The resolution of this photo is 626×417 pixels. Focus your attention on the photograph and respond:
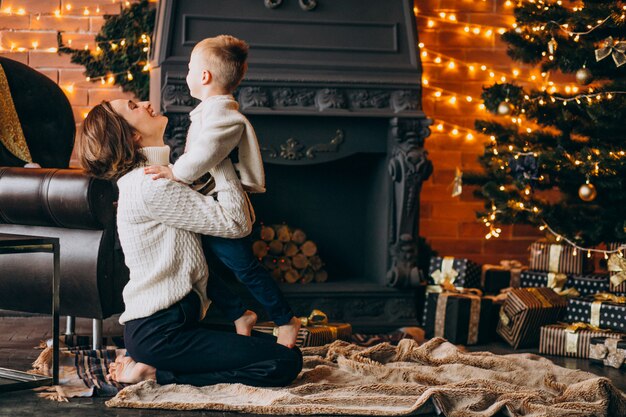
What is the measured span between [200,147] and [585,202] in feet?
6.51

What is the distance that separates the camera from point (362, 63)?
359 cm

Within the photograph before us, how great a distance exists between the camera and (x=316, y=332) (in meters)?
3.08

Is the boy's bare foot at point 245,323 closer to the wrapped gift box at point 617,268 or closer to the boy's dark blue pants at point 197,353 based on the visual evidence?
the boy's dark blue pants at point 197,353

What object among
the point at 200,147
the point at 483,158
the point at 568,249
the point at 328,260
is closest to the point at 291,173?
the point at 328,260

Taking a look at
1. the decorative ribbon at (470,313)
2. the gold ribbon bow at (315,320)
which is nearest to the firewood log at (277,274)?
the gold ribbon bow at (315,320)

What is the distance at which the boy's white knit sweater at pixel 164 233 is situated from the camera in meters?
2.39

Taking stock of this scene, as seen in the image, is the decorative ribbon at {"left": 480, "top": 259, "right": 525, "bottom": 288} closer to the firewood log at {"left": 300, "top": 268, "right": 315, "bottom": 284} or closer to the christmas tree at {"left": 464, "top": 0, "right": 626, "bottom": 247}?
the christmas tree at {"left": 464, "top": 0, "right": 626, "bottom": 247}

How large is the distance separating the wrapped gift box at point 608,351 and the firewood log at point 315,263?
4.03 ft

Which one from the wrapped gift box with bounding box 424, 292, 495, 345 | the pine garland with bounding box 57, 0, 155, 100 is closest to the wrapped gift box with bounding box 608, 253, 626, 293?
the wrapped gift box with bounding box 424, 292, 495, 345

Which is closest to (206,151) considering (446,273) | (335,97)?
(335,97)

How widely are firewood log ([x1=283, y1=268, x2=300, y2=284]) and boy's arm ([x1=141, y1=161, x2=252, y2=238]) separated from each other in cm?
129

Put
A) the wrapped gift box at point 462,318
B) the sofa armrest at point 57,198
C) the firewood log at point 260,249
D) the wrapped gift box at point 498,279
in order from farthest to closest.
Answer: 1. the wrapped gift box at point 498,279
2. the firewood log at point 260,249
3. the wrapped gift box at point 462,318
4. the sofa armrest at point 57,198

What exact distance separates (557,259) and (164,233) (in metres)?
1.87

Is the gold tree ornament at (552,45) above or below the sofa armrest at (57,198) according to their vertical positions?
above
